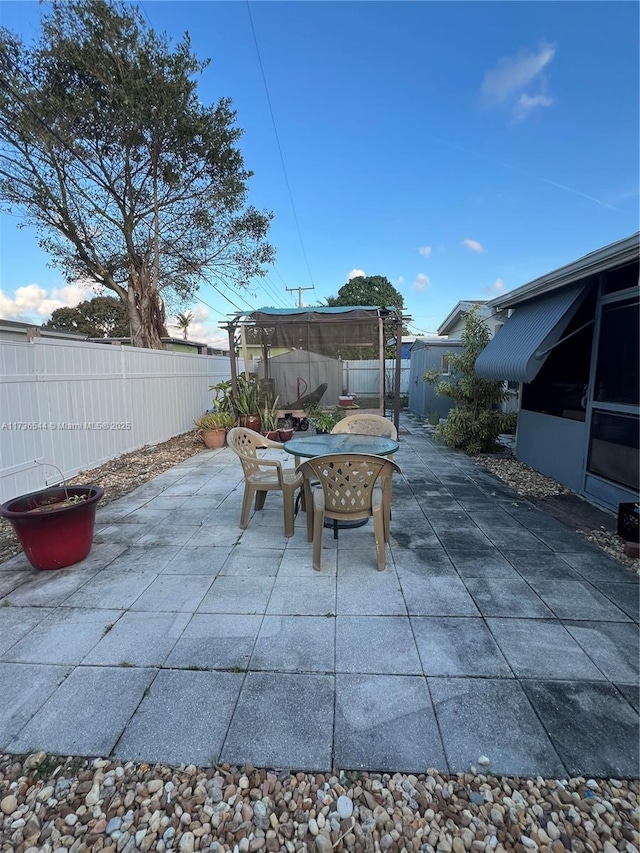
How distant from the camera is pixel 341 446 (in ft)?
11.3

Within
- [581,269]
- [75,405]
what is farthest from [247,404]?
[581,269]

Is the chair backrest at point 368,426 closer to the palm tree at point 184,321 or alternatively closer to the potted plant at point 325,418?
the potted plant at point 325,418

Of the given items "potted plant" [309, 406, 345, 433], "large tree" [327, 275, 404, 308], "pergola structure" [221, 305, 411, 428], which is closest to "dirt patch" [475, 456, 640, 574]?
"potted plant" [309, 406, 345, 433]

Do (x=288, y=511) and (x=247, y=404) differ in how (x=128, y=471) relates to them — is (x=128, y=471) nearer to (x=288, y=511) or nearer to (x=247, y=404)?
(x=247, y=404)

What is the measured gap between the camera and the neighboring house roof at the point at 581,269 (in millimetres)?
3096

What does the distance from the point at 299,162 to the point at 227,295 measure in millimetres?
3864

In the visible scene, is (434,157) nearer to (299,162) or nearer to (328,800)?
(299,162)

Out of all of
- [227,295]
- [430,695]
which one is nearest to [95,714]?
[430,695]

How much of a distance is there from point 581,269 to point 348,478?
10.3 ft

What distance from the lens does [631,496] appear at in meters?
3.60

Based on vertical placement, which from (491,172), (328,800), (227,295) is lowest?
(328,800)

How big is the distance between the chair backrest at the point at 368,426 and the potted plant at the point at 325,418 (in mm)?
2451

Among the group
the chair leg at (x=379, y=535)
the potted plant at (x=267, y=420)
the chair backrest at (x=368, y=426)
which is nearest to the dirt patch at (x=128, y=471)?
the potted plant at (x=267, y=420)

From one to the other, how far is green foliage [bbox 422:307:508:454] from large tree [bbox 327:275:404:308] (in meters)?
20.8
